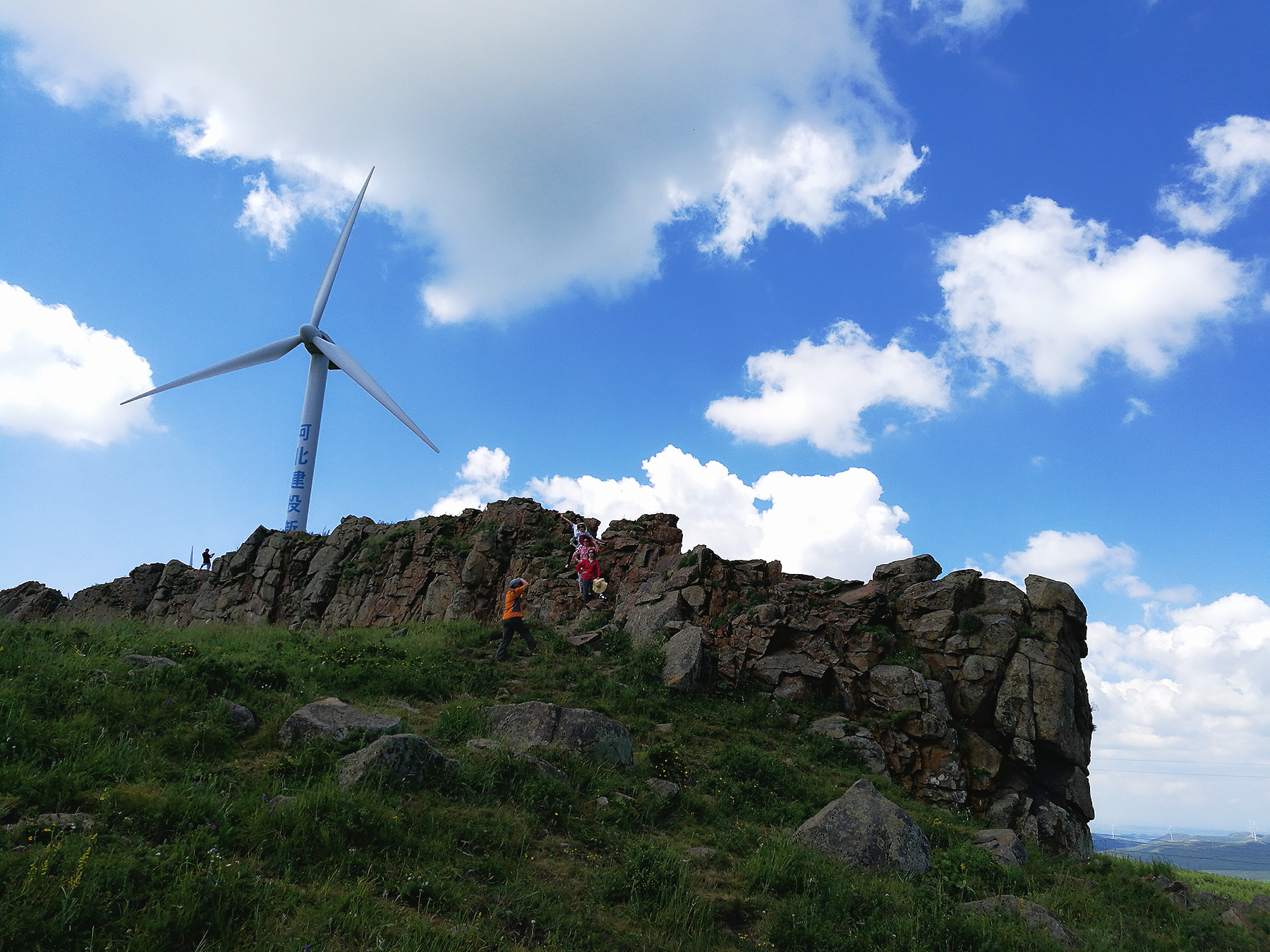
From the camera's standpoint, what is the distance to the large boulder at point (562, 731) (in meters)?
12.9

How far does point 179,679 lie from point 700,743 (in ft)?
36.1

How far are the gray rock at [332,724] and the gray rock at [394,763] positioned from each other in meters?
1.01

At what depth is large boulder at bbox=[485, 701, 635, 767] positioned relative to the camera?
1290 cm

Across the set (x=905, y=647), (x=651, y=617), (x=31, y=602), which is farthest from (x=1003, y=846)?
(x=31, y=602)

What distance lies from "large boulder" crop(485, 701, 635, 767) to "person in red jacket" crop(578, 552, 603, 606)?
45.7ft

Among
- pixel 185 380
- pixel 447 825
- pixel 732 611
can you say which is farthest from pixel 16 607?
pixel 447 825

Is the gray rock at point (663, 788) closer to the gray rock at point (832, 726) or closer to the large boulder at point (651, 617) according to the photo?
the gray rock at point (832, 726)

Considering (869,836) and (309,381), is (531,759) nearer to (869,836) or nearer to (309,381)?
(869,836)

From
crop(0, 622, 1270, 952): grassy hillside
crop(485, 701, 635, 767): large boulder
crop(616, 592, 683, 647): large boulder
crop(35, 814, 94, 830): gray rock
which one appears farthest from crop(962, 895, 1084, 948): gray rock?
crop(616, 592, 683, 647): large boulder

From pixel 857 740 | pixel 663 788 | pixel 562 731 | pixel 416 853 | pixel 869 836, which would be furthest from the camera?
pixel 857 740

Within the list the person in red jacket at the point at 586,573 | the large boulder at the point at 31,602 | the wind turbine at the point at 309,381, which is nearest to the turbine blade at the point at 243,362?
the wind turbine at the point at 309,381

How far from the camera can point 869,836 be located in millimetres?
11000

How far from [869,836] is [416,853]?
7.24m

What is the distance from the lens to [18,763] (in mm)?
7957
